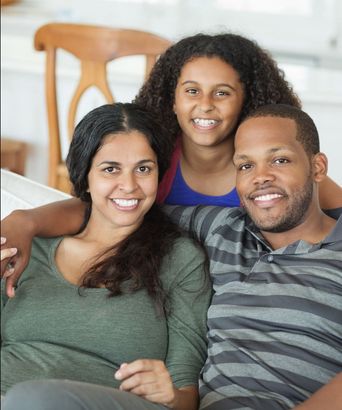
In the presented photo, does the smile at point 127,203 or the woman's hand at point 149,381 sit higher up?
the smile at point 127,203

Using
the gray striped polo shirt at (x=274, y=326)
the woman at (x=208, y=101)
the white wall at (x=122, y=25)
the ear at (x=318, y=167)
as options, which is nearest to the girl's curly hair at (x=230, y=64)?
the woman at (x=208, y=101)

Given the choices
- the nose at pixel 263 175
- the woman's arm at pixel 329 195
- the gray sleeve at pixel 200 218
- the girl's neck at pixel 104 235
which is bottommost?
the girl's neck at pixel 104 235

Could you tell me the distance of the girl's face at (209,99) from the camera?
60.8 inches

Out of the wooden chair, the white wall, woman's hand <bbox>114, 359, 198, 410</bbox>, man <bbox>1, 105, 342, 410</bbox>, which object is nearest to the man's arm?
man <bbox>1, 105, 342, 410</bbox>

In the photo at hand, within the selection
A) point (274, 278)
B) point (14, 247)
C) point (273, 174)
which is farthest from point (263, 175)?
point (14, 247)

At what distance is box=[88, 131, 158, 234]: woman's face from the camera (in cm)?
132

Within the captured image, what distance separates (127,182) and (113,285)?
0.17 m

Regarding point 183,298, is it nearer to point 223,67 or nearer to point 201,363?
point 201,363

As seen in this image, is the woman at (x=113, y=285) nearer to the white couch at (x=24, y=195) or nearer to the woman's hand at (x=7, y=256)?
the woman's hand at (x=7, y=256)

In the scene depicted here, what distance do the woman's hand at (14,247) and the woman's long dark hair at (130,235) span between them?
11cm

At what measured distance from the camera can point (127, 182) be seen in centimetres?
131

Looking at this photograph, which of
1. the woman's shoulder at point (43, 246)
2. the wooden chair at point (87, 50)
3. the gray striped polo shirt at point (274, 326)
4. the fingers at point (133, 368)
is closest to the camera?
the fingers at point (133, 368)

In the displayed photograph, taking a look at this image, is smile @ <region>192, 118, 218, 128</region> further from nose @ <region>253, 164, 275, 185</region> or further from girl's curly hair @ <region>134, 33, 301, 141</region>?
nose @ <region>253, 164, 275, 185</region>

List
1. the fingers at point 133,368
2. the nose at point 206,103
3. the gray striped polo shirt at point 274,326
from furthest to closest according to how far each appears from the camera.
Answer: the nose at point 206,103 < the gray striped polo shirt at point 274,326 < the fingers at point 133,368
